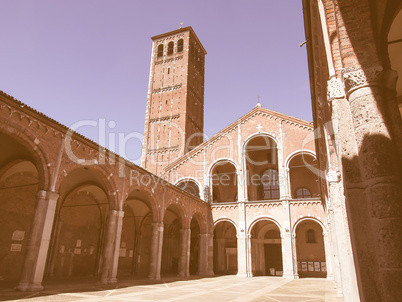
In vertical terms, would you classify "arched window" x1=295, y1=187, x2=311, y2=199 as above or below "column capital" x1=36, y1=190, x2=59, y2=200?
above

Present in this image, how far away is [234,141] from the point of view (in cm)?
2477

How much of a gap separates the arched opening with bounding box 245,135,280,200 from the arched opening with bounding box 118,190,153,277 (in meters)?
9.25

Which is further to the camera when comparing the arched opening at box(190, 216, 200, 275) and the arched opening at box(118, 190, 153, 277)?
the arched opening at box(190, 216, 200, 275)

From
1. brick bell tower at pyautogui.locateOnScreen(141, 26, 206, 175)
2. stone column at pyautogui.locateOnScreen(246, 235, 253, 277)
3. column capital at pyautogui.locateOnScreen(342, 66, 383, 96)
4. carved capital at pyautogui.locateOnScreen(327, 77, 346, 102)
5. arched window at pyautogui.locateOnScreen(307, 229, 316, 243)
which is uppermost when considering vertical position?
brick bell tower at pyautogui.locateOnScreen(141, 26, 206, 175)

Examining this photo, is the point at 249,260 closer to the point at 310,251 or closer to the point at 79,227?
the point at 310,251

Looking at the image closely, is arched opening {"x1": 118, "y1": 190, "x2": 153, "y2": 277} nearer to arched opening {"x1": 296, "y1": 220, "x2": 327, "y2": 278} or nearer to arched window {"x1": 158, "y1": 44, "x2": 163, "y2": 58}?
arched opening {"x1": 296, "y1": 220, "x2": 327, "y2": 278}

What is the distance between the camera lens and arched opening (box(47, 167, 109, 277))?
1563cm

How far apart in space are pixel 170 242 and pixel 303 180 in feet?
41.1

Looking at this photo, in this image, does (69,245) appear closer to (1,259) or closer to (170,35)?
(1,259)

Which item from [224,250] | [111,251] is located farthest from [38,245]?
[224,250]

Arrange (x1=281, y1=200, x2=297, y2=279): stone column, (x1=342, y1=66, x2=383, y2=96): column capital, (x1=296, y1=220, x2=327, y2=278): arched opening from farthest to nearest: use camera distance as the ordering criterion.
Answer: (x1=296, y1=220, x2=327, y2=278): arched opening
(x1=281, y1=200, x2=297, y2=279): stone column
(x1=342, y1=66, x2=383, y2=96): column capital

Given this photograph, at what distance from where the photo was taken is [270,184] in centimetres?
2580

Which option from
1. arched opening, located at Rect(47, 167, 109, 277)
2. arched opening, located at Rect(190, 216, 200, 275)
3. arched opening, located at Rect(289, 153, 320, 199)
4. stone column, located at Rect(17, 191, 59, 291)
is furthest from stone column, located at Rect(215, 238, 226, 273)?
stone column, located at Rect(17, 191, 59, 291)

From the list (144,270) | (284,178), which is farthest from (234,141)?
(144,270)
